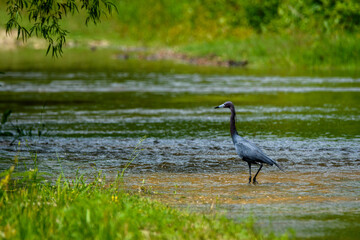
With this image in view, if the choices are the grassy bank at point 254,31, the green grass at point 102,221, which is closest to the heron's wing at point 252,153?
the green grass at point 102,221

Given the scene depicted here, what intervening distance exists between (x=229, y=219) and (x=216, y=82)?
20.5 m

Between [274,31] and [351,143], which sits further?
[274,31]

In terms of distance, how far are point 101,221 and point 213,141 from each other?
7.62m

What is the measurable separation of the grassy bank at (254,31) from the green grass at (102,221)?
671 centimetres

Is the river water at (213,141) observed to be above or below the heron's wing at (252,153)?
below

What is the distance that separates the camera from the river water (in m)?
9.38

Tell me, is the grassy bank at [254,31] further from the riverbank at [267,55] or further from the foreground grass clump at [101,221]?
the foreground grass clump at [101,221]

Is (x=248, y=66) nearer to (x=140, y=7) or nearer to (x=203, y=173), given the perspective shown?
(x=203, y=173)

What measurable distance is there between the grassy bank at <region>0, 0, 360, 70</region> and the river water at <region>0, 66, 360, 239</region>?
2739mm

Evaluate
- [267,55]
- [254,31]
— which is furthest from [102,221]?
[254,31]

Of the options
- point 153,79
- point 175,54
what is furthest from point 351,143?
point 175,54

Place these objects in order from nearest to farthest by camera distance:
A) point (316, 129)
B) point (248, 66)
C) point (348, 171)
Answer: point (348, 171) → point (316, 129) → point (248, 66)

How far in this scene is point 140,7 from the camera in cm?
7138

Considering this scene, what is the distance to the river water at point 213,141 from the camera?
9.38 metres
